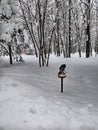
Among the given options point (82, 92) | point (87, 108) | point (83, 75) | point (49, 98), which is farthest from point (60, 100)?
point (83, 75)

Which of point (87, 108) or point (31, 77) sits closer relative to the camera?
point (87, 108)

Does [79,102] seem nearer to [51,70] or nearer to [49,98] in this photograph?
[49,98]

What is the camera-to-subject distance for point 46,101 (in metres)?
10.3

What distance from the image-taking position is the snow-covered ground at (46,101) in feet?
29.5

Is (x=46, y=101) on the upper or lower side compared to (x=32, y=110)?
upper

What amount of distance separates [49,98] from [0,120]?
86.8 inches

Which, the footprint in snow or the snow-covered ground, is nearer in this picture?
the snow-covered ground

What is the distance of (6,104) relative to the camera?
33.1 ft

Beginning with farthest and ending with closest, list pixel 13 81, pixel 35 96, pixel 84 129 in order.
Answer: pixel 13 81 < pixel 35 96 < pixel 84 129

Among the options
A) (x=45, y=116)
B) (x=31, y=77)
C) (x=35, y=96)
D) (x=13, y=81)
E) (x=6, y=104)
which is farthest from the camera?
(x=31, y=77)

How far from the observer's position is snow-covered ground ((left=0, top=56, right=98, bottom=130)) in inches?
354

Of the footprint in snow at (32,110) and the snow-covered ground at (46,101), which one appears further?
the footprint in snow at (32,110)

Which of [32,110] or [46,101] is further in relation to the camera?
[46,101]

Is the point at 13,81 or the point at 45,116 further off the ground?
the point at 13,81
